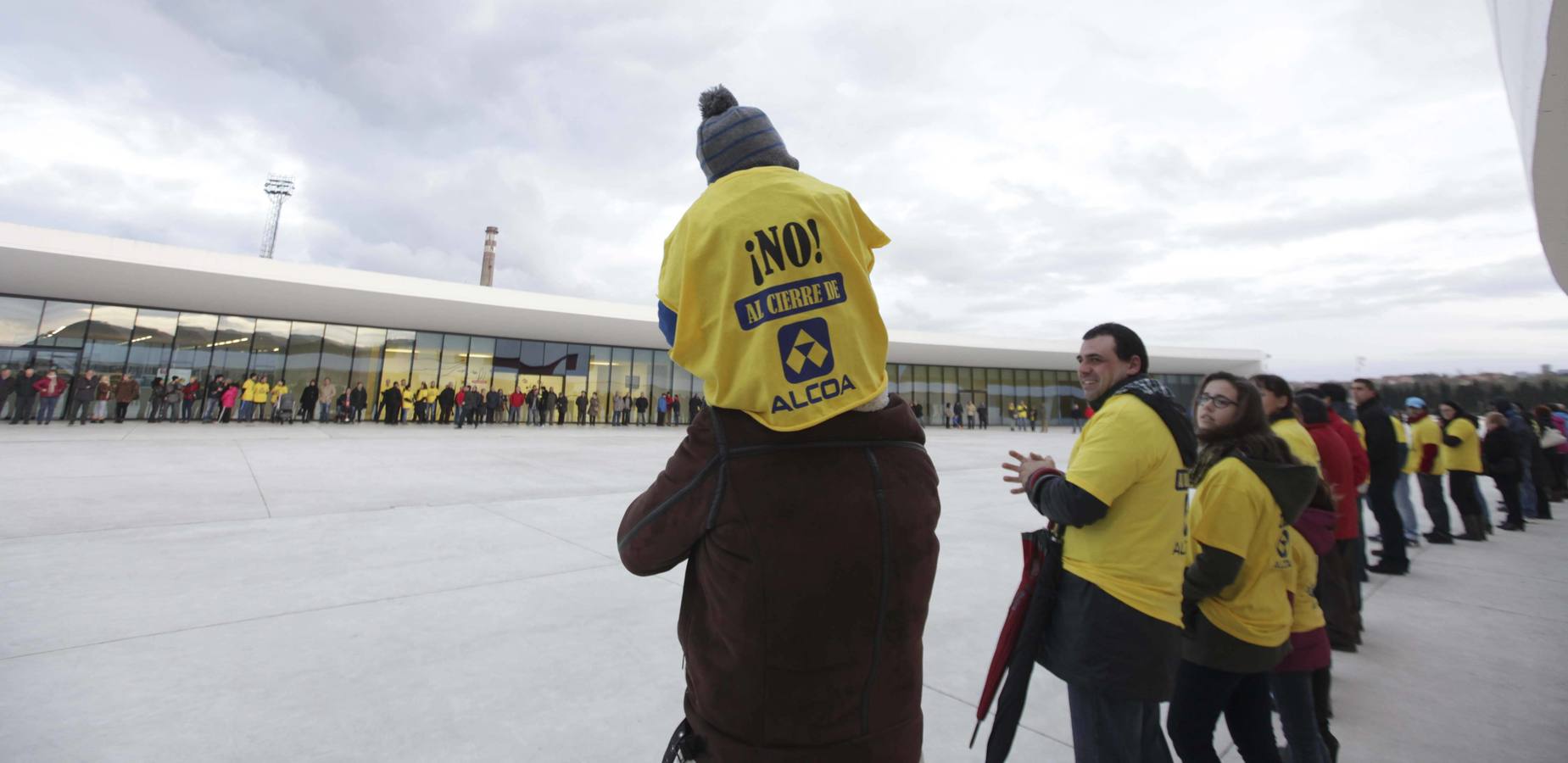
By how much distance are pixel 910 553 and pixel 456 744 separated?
2.02 meters

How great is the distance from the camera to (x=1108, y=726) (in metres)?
1.74

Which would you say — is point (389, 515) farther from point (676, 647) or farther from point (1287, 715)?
point (1287, 715)

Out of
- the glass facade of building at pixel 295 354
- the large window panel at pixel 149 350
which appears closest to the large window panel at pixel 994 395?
the glass facade of building at pixel 295 354

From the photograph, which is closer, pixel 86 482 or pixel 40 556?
pixel 40 556

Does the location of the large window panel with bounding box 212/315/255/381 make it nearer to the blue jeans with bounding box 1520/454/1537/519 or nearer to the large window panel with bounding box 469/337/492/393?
the large window panel with bounding box 469/337/492/393

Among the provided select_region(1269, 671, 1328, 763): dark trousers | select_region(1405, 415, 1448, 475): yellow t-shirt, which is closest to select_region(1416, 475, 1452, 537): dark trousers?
select_region(1405, 415, 1448, 475): yellow t-shirt

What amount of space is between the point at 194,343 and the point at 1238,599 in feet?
84.5

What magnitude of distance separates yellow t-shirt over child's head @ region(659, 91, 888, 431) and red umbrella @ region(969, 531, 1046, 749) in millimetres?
1216

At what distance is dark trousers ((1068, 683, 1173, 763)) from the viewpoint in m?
1.73

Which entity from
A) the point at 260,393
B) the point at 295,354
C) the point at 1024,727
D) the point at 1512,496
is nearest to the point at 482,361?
the point at 295,354

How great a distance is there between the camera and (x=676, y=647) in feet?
9.88

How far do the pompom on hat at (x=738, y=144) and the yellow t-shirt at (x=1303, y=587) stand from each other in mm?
2309

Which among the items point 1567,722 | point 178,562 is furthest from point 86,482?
point 1567,722

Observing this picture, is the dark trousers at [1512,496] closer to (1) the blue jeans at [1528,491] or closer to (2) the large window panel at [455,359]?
(1) the blue jeans at [1528,491]
